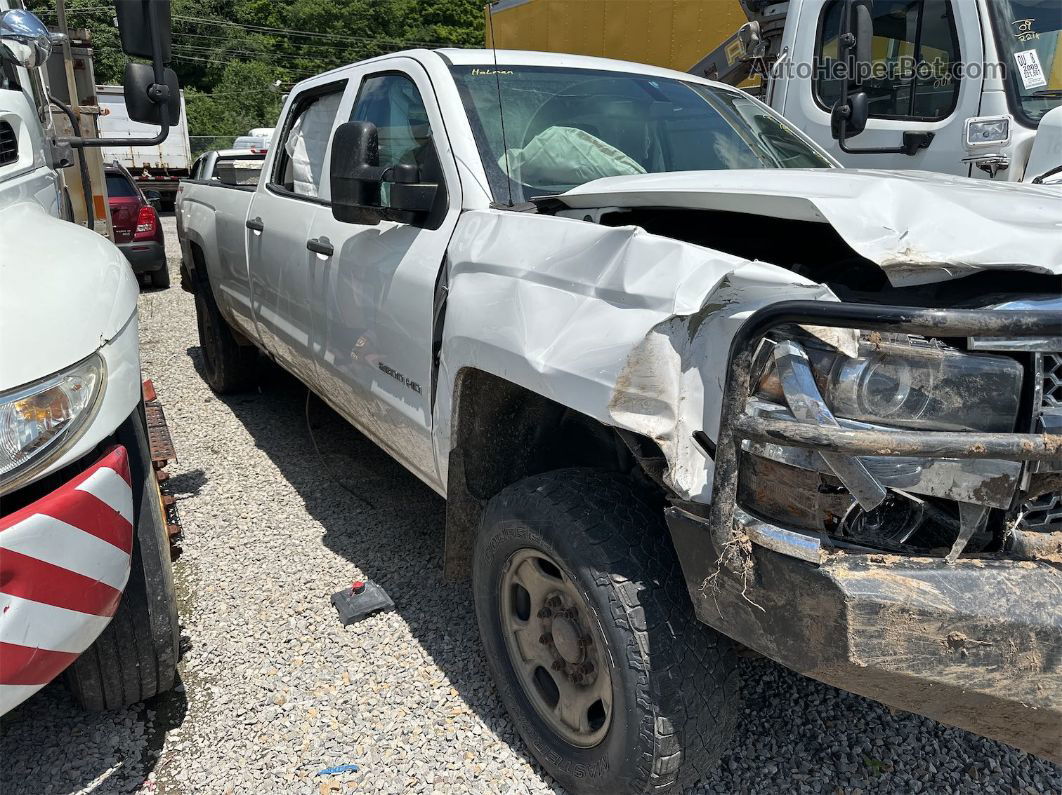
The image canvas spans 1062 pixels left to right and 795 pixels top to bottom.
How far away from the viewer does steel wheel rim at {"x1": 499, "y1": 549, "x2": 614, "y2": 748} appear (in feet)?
6.55

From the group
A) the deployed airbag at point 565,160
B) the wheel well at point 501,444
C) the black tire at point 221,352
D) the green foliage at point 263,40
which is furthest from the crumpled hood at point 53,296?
the green foliage at point 263,40

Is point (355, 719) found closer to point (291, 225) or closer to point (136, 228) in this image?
point (291, 225)

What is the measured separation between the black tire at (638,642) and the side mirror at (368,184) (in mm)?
1091

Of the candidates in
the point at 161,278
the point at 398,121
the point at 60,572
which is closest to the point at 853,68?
the point at 398,121

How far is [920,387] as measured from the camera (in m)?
1.48

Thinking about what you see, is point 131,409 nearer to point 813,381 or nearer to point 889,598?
point 813,381

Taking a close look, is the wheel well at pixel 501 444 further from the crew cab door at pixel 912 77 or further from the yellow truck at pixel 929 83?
Answer: the crew cab door at pixel 912 77

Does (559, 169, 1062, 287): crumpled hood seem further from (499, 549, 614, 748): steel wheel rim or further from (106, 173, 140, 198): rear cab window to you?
(106, 173, 140, 198): rear cab window

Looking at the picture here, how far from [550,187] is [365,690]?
5.57 ft

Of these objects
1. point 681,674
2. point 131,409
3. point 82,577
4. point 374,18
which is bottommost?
point 681,674

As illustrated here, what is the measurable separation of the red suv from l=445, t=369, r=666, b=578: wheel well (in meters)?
8.43

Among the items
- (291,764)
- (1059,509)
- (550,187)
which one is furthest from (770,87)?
(291,764)

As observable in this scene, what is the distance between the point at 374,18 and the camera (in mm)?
40375

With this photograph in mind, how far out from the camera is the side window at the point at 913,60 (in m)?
4.58
